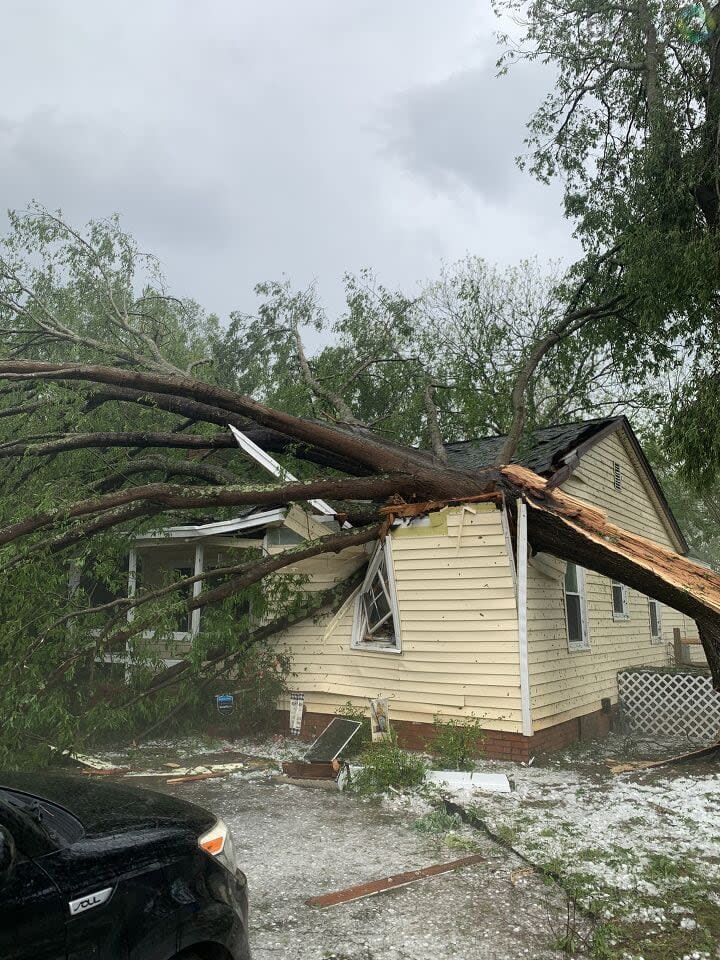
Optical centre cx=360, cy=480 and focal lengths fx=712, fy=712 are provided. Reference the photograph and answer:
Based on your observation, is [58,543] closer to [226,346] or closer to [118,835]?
[118,835]

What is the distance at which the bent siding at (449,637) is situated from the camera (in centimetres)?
882

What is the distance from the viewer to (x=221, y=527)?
11.5 metres

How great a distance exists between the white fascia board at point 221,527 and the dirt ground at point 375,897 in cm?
479

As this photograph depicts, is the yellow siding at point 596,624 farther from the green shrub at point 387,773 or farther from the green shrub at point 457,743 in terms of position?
the green shrub at point 387,773

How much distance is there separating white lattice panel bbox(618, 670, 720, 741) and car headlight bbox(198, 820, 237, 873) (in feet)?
33.1

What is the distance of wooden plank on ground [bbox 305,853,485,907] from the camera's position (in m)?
4.59

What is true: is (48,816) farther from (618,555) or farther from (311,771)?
(618,555)

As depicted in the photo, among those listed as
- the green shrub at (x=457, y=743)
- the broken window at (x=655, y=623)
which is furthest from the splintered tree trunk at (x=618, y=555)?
the broken window at (x=655, y=623)

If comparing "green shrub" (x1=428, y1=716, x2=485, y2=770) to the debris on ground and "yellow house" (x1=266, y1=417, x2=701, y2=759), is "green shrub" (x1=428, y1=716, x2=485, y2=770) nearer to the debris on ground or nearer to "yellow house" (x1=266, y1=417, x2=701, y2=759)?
"yellow house" (x1=266, y1=417, x2=701, y2=759)

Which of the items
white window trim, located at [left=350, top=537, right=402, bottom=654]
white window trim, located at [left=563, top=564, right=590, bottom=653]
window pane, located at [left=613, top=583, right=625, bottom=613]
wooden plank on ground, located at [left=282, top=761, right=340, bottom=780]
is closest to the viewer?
wooden plank on ground, located at [left=282, top=761, right=340, bottom=780]

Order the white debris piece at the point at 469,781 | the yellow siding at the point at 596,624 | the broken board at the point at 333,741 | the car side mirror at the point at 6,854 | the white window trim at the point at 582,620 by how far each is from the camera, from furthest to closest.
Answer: the white window trim at the point at 582,620 < the yellow siding at the point at 596,624 < the broken board at the point at 333,741 < the white debris piece at the point at 469,781 < the car side mirror at the point at 6,854

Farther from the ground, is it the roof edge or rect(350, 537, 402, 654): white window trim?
the roof edge

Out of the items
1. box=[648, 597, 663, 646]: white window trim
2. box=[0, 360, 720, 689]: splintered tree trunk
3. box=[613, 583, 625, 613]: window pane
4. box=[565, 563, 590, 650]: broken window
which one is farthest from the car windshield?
box=[648, 597, 663, 646]: white window trim

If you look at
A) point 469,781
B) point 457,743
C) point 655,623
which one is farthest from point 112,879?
point 655,623
